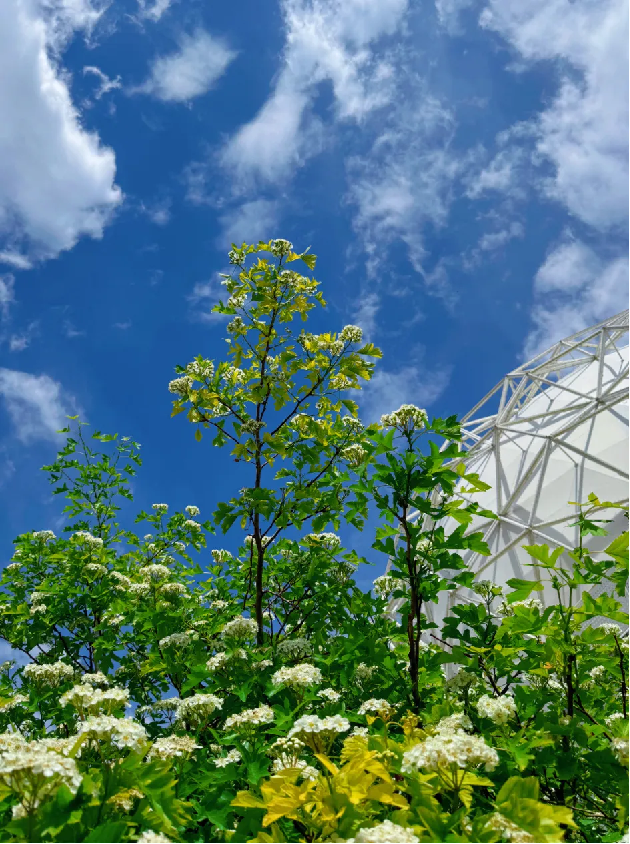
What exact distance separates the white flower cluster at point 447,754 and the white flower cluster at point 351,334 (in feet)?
15.5

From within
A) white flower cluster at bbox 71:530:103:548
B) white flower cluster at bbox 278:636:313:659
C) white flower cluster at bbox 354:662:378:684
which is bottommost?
white flower cluster at bbox 354:662:378:684

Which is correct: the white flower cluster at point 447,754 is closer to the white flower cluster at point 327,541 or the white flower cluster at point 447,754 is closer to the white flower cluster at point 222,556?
the white flower cluster at point 327,541

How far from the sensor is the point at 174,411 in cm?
645

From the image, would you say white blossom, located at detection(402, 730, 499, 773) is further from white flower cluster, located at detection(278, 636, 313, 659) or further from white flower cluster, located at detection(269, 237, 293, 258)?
white flower cluster, located at detection(269, 237, 293, 258)

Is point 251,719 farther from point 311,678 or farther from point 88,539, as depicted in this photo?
point 88,539

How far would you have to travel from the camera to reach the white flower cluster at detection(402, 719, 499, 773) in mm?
2828

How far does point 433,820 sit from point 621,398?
1381 centimetres

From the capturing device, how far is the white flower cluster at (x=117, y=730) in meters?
3.14

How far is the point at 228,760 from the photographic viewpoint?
380 centimetres

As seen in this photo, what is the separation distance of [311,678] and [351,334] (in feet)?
13.2

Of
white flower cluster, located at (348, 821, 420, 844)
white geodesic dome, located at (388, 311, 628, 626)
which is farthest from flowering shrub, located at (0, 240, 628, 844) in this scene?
white geodesic dome, located at (388, 311, 628, 626)

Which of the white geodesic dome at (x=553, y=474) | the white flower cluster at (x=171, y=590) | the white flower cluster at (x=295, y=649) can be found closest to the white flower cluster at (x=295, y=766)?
the white flower cluster at (x=295, y=649)

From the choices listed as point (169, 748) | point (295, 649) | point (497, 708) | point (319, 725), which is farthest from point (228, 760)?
point (497, 708)

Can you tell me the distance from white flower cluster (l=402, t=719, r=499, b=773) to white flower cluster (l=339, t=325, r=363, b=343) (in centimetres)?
472
